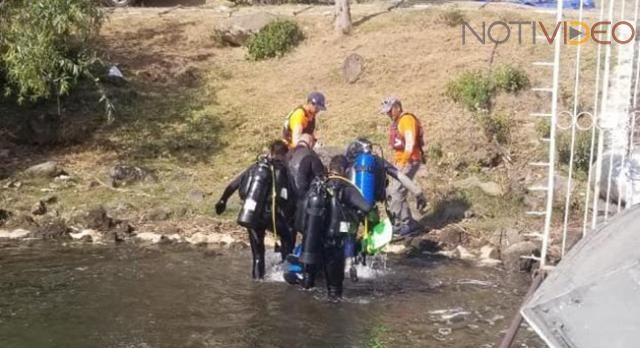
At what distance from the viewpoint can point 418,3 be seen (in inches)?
873

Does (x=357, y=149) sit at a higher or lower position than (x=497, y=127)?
higher

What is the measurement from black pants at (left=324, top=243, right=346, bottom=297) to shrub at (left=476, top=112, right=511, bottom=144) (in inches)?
245

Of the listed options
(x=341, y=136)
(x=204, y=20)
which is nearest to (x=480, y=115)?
(x=341, y=136)

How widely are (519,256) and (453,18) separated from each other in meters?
9.47

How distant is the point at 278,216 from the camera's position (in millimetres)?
9703

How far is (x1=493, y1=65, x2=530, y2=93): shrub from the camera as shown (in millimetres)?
A: 16453

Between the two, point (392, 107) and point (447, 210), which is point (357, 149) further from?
point (447, 210)

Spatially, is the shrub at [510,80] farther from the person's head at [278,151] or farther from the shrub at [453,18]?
the person's head at [278,151]

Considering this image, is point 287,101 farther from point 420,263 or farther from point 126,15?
point 420,263

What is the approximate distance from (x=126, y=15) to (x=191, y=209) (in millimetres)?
9794

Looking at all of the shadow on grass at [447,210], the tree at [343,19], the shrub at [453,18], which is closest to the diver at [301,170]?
the shadow on grass at [447,210]

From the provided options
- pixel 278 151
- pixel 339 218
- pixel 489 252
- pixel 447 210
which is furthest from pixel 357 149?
pixel 447 210

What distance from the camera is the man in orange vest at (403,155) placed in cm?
1198

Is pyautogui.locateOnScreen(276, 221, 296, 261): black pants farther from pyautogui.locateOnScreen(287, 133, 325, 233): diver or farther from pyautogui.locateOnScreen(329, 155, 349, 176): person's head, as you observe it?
pyautogui.locateOnScreen(329, 155, 349, 176): person's head
